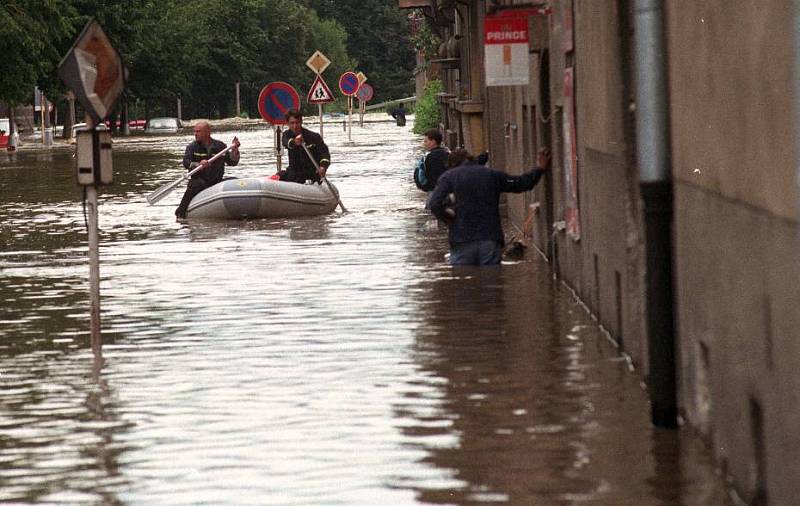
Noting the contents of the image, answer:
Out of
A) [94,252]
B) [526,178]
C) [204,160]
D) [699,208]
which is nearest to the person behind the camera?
[699,208]

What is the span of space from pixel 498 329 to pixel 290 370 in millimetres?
2396

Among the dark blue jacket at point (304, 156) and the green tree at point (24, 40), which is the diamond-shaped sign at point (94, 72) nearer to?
the dark blue jacket at point (304, 156)

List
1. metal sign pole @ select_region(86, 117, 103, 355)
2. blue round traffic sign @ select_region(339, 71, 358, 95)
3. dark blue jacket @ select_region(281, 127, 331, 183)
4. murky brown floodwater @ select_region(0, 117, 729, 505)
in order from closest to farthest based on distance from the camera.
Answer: murky brown floodwater @ select_region(0, 117, 729, 505)
metal sign pole @ select_region(86, 117, 103, 355)
dark blue jacket @ select_region(281, 127, 331, 183)
blue round traffic sign @ select_region(339, 71, 358, 95)

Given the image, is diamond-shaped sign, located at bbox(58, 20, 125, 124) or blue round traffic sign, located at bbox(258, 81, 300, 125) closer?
diamond-shaped sign, located at bbox(58, 20, 125, 124)

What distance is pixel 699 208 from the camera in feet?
26.9

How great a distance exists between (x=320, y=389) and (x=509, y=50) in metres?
8.23

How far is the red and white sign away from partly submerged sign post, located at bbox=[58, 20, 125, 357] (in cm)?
573

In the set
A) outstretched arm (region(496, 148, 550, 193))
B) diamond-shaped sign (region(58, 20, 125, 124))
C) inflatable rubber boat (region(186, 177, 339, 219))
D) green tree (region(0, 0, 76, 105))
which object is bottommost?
inflatable rubber boat (region(186, 177, 339, 219))

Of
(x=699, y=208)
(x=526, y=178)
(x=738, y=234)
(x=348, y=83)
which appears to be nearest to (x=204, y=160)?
(x=526, y=178)

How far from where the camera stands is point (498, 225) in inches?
698

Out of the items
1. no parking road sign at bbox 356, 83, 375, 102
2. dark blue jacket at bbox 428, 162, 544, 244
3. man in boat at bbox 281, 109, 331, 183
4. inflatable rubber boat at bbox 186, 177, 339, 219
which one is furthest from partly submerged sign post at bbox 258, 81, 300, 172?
no parking road sign at bbox 356, 83, 375, 102

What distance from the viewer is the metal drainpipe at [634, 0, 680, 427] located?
8648 mm

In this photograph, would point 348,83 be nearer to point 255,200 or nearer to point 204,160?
point 204,160

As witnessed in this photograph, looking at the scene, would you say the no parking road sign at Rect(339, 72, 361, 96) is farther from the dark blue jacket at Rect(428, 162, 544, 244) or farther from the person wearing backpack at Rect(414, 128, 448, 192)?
the dark blue jacket at Rect(428, 162, 544, 244)
